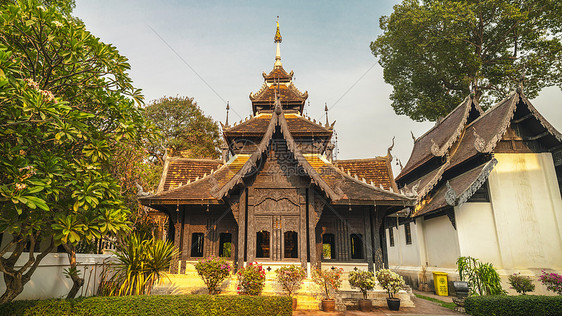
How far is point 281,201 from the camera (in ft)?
38.1

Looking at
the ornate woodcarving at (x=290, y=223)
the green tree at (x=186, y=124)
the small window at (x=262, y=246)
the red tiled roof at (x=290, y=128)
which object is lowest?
the small window at (x=262, y=246)

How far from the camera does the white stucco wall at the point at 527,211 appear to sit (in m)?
14.1

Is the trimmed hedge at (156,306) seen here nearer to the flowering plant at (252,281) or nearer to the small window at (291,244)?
the flowering plant at (252,281)

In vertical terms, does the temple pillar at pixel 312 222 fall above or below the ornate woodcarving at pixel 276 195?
below

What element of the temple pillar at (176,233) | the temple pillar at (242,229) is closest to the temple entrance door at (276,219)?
the temple pillar at (242,229)

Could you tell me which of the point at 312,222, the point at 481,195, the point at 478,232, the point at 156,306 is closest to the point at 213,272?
the point at 156,306

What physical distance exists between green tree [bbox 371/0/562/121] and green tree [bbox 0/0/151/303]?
2122 centimetres

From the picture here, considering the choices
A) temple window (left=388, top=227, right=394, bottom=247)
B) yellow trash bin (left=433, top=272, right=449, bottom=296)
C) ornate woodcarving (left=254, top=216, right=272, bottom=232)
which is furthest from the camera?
temple window (left=388, top=227, right=394, bottom=247)

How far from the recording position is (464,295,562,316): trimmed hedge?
8555 millimetres

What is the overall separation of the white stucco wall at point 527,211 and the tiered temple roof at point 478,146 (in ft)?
2.31

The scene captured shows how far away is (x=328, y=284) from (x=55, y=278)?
7815 millimetres

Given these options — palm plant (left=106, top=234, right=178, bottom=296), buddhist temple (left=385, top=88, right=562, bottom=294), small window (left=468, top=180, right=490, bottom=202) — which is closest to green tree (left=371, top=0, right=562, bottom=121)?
buddhist temple (left=385, top=88, right=562, bottom=294)

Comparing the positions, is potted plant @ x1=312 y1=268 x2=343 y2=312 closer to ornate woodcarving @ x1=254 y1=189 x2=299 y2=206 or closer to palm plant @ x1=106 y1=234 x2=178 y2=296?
ornate woodcarving @ x1=254 y1=189 x2=299 y2=206

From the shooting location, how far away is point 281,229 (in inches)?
449
